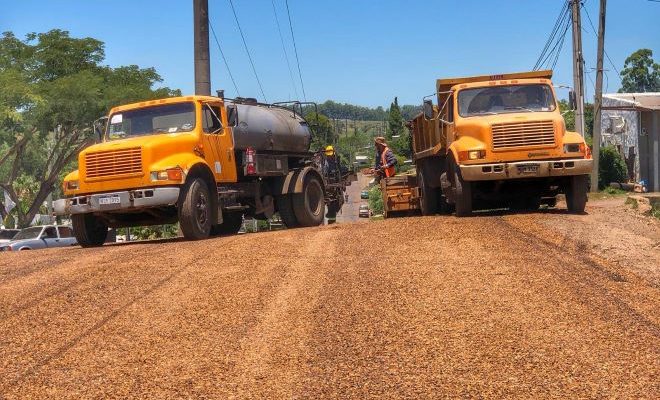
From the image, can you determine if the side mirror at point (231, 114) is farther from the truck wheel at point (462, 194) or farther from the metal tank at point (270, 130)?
the truck wheel at point (462, 194)

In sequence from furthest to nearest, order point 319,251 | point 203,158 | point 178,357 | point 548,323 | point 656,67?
1. point 656,67
2. point 203,158
3. point 319,251
4. point 548,323
5. point 178,357

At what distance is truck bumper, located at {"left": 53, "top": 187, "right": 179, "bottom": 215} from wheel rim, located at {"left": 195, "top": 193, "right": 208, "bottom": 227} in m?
0.63

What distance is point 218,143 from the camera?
1467cm

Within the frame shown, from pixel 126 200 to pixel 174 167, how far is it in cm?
95

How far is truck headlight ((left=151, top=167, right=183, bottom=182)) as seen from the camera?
42.9ft

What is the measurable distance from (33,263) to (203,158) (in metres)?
4.14

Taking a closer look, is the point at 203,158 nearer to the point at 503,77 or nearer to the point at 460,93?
the point at 460,93

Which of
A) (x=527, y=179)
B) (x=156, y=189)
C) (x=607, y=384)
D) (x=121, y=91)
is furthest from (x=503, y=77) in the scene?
(x=121, y=91)

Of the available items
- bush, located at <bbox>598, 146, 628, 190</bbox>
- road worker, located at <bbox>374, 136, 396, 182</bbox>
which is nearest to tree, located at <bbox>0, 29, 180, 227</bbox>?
road worker, located at <bbox>374, 136, 396, 182</bbox>

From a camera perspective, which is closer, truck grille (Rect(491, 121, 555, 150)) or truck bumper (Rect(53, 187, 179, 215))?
truck bumper (Rect(53, 187, 179, 215))

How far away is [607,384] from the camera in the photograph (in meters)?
4.71

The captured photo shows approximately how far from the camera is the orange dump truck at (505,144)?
13.5m

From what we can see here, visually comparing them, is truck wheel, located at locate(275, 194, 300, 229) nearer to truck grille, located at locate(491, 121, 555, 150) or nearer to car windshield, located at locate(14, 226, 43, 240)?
truck grille, located at locate(491, 121, 555, 150)

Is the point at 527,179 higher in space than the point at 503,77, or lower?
lower
